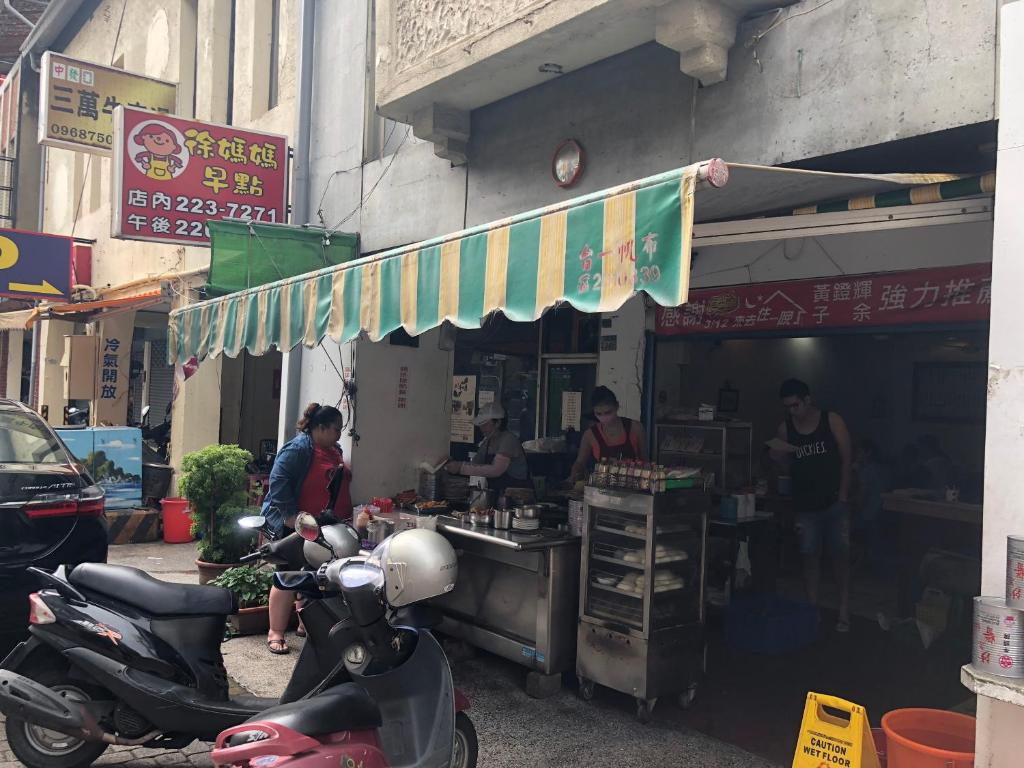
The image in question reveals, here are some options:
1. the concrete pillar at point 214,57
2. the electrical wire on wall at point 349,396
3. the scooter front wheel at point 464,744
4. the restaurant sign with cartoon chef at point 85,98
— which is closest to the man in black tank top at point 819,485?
the scooter front wheel at point 464,744

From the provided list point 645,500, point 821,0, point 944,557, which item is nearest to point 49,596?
point 645,500

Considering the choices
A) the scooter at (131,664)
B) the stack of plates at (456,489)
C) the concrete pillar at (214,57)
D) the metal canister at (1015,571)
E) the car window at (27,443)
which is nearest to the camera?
the metal canister at (1015,571)

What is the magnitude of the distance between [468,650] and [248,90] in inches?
333

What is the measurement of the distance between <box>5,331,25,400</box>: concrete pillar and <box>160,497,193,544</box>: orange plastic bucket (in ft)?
40.3

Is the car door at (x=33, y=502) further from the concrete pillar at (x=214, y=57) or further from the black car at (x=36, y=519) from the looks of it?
the concrete pillar at (x=214, y=57)

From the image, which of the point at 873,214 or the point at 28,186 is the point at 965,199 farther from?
the point at 28,186

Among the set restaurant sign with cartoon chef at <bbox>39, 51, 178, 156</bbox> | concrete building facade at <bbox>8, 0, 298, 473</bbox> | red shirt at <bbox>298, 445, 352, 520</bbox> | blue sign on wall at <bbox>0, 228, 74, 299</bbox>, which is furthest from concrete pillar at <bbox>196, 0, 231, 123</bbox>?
red shirt at <bbox>298, 445, 352, 520</bbox>

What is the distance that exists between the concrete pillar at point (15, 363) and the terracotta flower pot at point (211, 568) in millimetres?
15556

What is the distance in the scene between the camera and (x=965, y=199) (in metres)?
A: 4.00

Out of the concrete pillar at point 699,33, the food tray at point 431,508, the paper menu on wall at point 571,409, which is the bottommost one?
the food tray at point 431,508

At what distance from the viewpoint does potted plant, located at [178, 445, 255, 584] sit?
7598mm

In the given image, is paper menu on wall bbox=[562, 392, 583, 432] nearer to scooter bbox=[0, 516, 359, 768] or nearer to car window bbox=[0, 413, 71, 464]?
car window bbox=[0, 413, 71, 464]

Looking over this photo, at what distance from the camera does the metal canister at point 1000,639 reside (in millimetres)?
3148

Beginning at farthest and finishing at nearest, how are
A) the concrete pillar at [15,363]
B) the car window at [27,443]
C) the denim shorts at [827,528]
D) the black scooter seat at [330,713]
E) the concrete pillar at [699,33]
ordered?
the concrete pillar at [15,363] → the denim shorts at [827,528] → the car window at [27,443] → the concrete pillar at [699,33] → the black scooter seat at [330,713]
